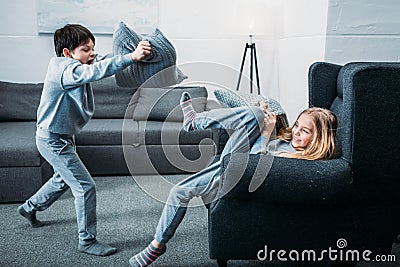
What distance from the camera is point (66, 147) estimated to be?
6.82 feet

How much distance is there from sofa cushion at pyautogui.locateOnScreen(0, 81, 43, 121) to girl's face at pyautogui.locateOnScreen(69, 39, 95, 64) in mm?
1739

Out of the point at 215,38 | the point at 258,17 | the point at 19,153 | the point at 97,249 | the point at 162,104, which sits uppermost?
the point at 258,17

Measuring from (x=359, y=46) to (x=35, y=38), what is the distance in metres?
2.83

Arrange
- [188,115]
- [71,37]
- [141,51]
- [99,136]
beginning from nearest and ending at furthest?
[141,51] < [188,115] < [71,37] < [99,136]

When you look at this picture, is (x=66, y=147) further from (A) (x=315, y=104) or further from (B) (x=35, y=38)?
(B) (x=35, y=38)

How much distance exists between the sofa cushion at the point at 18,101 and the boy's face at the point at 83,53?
5.68ft

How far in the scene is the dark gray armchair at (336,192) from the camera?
1.53m

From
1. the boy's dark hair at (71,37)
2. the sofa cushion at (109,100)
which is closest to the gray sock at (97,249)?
the boy's dark hair at (71,37)

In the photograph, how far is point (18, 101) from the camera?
3568 mm

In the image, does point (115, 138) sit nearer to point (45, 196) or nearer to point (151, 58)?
point (45, 196)

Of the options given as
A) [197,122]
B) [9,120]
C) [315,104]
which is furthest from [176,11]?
[197,122]

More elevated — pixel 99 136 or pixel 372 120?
pixel 372 120

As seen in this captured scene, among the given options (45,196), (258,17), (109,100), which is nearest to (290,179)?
(45,196)

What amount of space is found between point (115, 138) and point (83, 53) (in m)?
1.29
